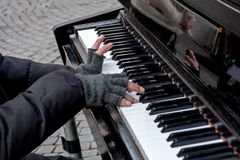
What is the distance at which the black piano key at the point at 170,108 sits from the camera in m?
1.65

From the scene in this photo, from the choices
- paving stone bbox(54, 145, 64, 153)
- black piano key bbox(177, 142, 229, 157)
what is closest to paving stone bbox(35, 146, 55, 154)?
paving stone bbox(54, 145, 64, 153)

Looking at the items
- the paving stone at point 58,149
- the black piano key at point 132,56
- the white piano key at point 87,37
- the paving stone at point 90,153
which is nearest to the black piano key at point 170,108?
the black piano key at point 132,56

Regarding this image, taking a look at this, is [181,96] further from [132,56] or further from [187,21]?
[132,56]

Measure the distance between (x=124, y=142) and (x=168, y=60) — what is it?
50cm

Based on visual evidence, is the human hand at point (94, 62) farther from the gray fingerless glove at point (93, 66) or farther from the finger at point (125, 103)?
the finger at point (125, 103)

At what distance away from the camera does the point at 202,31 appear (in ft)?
5.66

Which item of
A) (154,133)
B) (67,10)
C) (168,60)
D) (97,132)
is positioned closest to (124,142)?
(154,133)

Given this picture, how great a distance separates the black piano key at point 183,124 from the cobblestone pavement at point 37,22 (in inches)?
92.5

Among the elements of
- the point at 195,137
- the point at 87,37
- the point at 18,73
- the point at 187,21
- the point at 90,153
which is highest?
the point at 187,21

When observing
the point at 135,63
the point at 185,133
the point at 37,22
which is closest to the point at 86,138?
the point at 135,63

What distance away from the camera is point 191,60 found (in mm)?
1791

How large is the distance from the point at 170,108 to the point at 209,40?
29 cm

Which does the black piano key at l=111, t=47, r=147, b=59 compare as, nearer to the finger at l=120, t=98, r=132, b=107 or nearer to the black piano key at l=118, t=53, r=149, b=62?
the black piano key at l=118, t=53, r=149, b=62

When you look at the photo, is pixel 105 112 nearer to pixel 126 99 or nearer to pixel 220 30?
pixel 126 99
